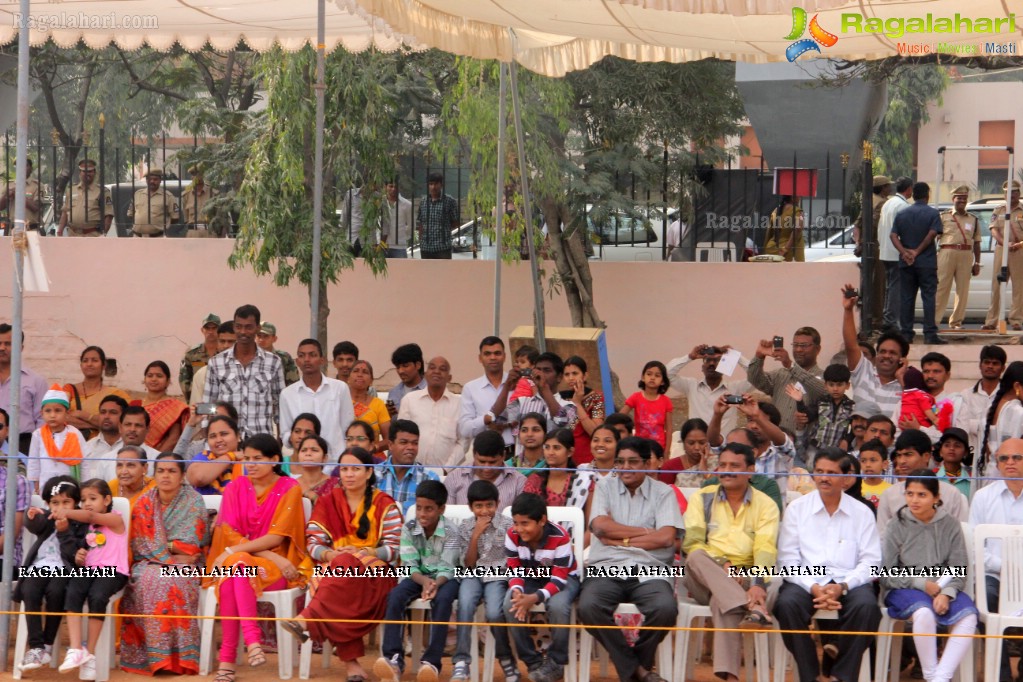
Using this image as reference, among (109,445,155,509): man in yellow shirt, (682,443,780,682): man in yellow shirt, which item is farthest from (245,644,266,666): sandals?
(682,443,780,682): man in yellow shirt

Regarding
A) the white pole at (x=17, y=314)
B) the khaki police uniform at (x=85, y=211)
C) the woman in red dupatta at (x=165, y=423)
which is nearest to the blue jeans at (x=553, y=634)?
the white pole at (x=17, y=314)

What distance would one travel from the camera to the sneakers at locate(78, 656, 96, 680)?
676 cm

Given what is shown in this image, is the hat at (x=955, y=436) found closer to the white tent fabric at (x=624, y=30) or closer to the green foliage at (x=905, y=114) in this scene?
the white tent fabric at (x=624, y=30)

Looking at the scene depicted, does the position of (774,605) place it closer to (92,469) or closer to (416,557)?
(416,557)

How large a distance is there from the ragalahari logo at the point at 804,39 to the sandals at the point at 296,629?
4348 millimetres

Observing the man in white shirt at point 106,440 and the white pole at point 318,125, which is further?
the white pole at point 318,125

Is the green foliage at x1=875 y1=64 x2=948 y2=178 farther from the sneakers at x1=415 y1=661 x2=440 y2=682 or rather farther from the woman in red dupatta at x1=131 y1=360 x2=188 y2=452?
the sneakers at x1=415 y1=661 x2=440 y2=682

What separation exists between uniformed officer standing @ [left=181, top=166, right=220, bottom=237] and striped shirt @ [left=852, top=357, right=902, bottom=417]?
7253 millimetres

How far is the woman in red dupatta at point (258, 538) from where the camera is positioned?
22.7ft

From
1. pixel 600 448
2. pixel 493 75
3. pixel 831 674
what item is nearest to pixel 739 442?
pixel 600 448

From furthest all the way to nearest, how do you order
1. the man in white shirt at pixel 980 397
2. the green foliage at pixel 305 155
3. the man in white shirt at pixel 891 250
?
the man in white shirt at pixel 891 250 → the green foliage at pixel 305 155 → the man in white shirt at pixel 980 397

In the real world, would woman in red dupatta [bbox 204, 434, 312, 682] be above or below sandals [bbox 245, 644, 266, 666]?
above

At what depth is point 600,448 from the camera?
737cm

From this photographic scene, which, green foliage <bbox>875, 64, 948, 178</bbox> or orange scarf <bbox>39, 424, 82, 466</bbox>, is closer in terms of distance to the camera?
orange scarf <bbox>39, 424, 82, 466</bbox>
